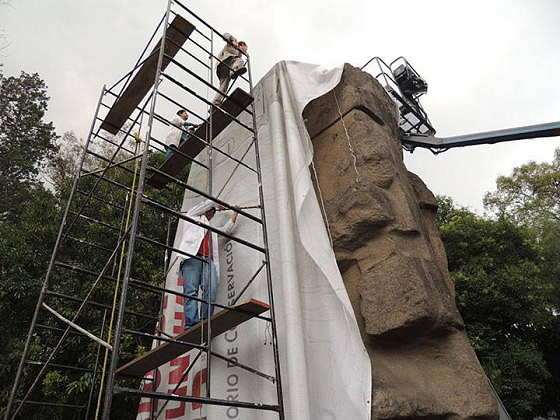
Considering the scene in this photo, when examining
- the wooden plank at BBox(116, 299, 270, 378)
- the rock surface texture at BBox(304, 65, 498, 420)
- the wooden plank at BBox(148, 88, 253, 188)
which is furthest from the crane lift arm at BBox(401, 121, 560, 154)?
the wooden plank at BBox(116, 299, 270, 378)

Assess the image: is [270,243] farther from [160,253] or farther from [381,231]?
[160,253]

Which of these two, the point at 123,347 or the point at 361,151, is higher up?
the point at 361,151

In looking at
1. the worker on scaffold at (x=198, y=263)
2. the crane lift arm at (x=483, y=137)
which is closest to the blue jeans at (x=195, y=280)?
the worker on scaffold at (x=198, y=263)

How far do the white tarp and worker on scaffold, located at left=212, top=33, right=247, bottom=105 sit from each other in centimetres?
65

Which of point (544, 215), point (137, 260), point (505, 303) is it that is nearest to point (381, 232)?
point (137, 260)

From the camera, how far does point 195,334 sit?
2889 millimetres

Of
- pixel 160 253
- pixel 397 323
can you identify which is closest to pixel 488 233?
pixel 160 253

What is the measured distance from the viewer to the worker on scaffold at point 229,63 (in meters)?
4.92

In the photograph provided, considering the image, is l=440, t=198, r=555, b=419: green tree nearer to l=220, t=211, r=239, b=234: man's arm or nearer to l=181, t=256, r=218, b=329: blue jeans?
l=220, t=211, r=239, b=234: man's arm

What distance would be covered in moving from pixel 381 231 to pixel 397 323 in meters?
0.88

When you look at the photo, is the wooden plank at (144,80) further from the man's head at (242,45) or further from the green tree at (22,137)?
the green tree at (22,137)

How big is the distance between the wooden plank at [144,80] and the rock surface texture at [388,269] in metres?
1.70

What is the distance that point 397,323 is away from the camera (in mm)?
2881

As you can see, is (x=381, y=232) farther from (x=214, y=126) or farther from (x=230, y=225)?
(x=214, y=126)
